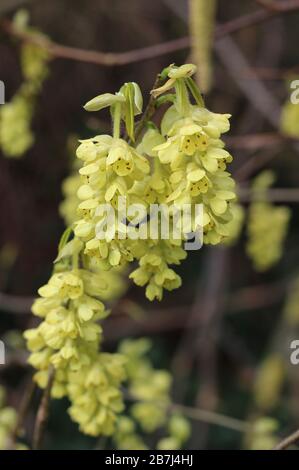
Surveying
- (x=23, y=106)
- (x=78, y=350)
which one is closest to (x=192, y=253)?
(x=23, y=106)

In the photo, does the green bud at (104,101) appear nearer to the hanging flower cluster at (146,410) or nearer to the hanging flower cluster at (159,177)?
the hanging flower cluster at (159,177)

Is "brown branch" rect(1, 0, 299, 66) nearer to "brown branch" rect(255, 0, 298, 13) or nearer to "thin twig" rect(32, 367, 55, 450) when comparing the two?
"brown branch" rect(255, 0, 298, 13)

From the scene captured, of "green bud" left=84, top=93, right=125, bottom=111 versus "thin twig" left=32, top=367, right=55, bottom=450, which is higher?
"green bud" left=84, top=93, right=125, bottom=111

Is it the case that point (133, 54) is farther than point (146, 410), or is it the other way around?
point (133, 54)

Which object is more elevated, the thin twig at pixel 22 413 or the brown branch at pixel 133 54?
the brown branch at pixel 133 54

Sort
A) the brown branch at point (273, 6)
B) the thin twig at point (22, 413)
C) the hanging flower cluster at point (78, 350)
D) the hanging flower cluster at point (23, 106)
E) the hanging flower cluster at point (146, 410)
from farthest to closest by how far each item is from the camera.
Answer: the hanging flower cluster at point (23, 106)
the brown branch at point (273, 6)
the hanging flower cluster at point (146, 410)
the thin twig at point (22, 413)
the hanging flower cluster at point (78, 350)

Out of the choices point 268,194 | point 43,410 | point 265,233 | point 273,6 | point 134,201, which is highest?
point 273,6

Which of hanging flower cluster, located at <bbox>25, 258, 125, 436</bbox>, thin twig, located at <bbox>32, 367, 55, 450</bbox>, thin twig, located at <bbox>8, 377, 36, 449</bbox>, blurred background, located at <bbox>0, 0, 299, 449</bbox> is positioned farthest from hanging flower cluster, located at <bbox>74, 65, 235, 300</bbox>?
blurred background, located at <bbox>0, 0, 299, 449</bbox>

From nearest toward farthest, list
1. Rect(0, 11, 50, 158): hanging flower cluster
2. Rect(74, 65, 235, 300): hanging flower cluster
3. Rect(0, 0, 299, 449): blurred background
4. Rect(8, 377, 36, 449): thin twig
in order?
Rect(74, 65, 235, 300): hanging flower cluster → Rect(8, 377, 36, 449): thin twig → Rect(0, 11, 50, 158): hanging flower cluster → Rect(0, 0, 299, 449): blurred background

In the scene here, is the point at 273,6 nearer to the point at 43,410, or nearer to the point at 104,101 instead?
the point at 104,101

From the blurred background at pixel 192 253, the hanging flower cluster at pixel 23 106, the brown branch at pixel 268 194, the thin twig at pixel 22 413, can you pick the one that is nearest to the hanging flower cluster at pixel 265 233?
the brown branch at pixel 268 194

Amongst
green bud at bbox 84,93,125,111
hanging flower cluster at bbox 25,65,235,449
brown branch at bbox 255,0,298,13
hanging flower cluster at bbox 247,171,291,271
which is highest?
brown branch at bbox 255,0,298,13

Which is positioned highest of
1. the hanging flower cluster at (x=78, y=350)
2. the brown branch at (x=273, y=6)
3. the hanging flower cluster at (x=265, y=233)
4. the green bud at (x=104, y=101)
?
the brown branch at (x=273, y=6)
